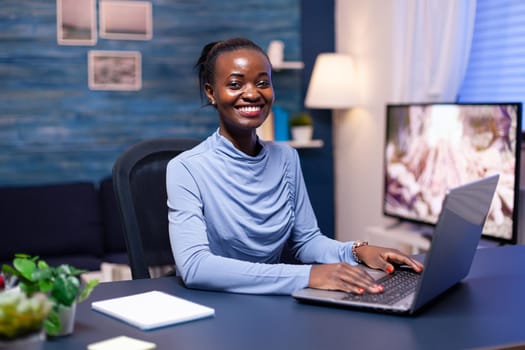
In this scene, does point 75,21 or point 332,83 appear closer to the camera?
point 75,21

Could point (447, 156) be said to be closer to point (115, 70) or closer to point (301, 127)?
point (301, 127)

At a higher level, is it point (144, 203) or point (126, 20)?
point (126, 20)

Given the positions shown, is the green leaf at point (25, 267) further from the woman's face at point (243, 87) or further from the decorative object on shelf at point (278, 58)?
the decorative object on shelf at point (278, 58)

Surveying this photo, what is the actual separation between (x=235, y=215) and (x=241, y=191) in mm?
63

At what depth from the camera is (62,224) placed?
13.4 feet

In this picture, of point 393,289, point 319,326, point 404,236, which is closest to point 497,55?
point 404,236

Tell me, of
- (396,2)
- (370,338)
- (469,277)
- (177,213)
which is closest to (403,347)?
(370,338)

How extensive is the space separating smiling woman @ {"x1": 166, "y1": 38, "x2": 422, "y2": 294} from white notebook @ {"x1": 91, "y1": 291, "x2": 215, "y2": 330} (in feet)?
0.41

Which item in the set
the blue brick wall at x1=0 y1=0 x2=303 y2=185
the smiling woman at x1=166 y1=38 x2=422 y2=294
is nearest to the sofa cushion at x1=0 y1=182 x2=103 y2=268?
the blue brick wall at x1=0 y1=0 x2=303 y2=185

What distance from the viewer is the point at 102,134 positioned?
440cm

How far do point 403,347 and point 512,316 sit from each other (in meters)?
0.31

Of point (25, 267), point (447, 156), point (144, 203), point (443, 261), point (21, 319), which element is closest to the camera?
point (21, 319)

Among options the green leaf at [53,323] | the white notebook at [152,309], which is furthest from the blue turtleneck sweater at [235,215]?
the green leaf at [53,323]

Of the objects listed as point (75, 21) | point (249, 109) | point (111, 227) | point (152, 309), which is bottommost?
point (111, 227)
